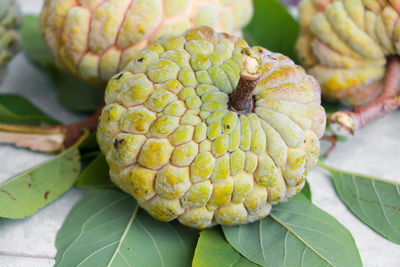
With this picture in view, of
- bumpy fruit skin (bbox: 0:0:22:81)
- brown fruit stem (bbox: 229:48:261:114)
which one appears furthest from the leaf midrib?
bumpy fruit skin (bbox: 0:0:22:81)

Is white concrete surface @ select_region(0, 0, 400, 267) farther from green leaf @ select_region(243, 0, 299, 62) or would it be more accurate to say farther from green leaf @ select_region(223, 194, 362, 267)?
green leaf @ select_region(243, 0, 299, 62)

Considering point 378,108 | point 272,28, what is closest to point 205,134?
point 378,108

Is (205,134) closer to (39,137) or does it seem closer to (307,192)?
(307,192)

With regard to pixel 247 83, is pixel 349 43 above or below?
below

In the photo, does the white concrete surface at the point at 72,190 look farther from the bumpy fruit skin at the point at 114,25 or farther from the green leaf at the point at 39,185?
the bumpy fruit skin at the point at 114,25

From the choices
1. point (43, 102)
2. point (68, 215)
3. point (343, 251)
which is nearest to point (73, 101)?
point (43, 102)

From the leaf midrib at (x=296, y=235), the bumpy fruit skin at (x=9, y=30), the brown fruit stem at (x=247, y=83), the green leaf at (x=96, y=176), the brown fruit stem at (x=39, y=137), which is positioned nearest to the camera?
the brown fruit stem at (x=247, y=83)

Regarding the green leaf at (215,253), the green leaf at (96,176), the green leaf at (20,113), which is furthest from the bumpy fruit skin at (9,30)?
the green leaf at (215,253)
